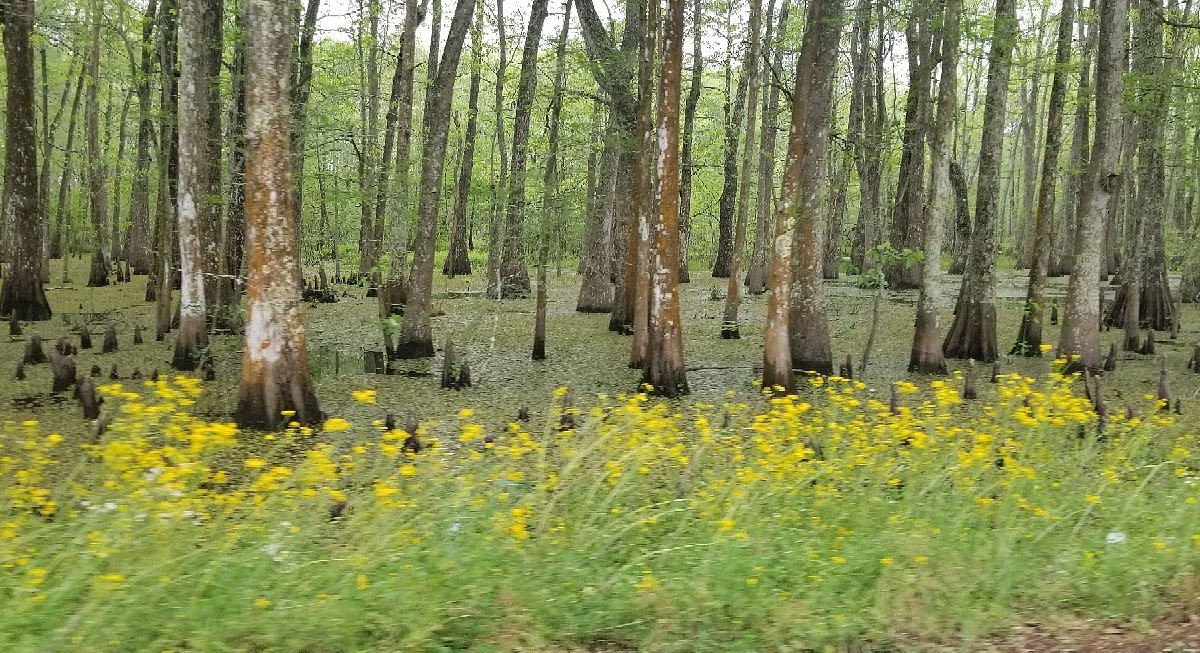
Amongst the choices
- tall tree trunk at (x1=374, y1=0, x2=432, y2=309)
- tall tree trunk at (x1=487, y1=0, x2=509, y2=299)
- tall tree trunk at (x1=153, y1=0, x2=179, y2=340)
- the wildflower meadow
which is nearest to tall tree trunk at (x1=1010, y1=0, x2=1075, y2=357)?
the wildflower meadow

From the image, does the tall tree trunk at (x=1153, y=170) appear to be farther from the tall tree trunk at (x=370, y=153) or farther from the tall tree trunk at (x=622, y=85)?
the tall tree trunk at (x=370, y=153)

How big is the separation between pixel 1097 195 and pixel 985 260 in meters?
1.92

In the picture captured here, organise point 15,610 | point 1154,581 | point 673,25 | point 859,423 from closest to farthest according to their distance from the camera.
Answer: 1. point 15,610
2. point 1154,581
3. point 859,423
4. point 673,25

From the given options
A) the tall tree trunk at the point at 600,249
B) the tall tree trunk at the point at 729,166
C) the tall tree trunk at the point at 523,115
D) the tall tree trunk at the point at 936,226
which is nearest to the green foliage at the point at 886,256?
the tall tree trunk at the point at 936,226

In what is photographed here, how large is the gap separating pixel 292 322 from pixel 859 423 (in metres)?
5.51

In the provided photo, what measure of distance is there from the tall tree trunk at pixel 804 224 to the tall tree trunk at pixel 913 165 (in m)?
4.32

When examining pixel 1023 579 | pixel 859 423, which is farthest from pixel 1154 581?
pixel 859 423

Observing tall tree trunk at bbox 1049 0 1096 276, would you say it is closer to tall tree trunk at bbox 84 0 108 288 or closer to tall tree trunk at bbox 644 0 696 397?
tall tree trunk at bbox 644 0 696 397

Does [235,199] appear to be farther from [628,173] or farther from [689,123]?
[689,123]

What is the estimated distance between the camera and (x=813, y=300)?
11.0m

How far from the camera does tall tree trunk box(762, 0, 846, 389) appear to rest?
9531mm

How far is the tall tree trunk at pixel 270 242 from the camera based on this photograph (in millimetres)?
7473

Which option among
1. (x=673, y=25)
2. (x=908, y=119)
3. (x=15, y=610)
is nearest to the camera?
(x=15, y=610)

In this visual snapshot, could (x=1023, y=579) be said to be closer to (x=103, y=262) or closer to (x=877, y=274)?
(x=877, y=274)
